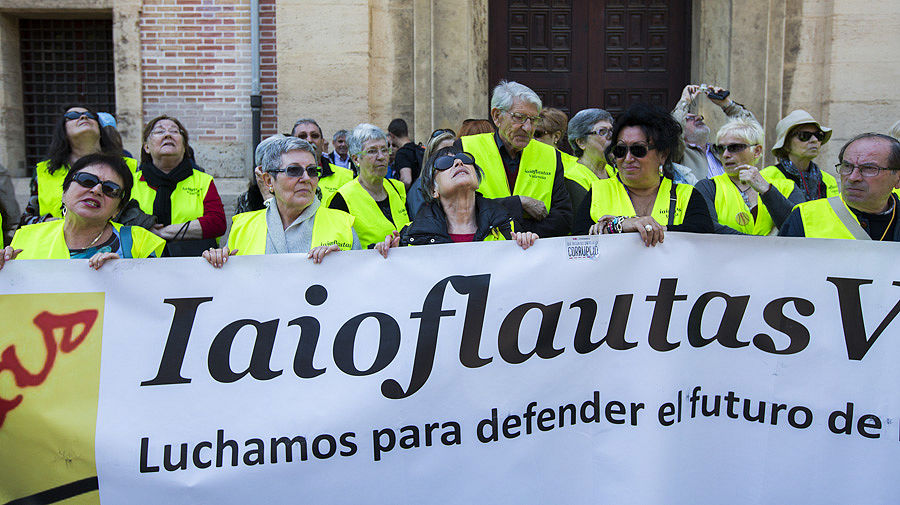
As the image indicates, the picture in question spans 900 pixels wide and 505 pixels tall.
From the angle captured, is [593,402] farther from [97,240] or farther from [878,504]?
[97,240]

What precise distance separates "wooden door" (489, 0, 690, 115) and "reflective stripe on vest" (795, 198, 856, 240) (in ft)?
20.9

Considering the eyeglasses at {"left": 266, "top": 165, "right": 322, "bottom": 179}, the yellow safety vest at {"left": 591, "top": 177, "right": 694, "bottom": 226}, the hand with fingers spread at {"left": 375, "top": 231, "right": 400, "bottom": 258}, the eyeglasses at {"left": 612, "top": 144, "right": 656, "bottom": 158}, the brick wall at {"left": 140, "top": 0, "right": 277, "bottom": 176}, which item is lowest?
the hand with fingers spread at {"left": 375, "top": 231, "right": 400, "bottom": 258}

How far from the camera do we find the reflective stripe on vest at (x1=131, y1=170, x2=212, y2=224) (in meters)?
4.93

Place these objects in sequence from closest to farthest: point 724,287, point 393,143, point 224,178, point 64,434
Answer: point 64,434 < point 724,287 < point 393,143 < point 224,178

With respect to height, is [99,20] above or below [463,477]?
above

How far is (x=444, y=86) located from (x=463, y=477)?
6525mm

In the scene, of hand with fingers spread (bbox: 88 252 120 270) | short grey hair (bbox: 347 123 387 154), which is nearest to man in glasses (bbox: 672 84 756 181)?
short grey hair (bbox: 347 123 387 154)

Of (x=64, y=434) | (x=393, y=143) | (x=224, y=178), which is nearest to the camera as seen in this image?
(x=64, y=434)

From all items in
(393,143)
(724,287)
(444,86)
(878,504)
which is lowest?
(878,504)

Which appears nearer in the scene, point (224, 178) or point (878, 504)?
point (878, 504)

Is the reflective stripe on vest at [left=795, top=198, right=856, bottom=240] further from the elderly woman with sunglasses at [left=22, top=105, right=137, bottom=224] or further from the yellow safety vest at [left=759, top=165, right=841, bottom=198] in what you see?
the elderly woman with sunglasses at [left=22, top=105, right=137, bottom=224]

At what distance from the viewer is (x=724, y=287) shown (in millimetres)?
3426

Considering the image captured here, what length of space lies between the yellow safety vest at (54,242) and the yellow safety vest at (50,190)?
153 centimetres

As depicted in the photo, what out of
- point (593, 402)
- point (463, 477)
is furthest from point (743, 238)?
point (463, 477)
